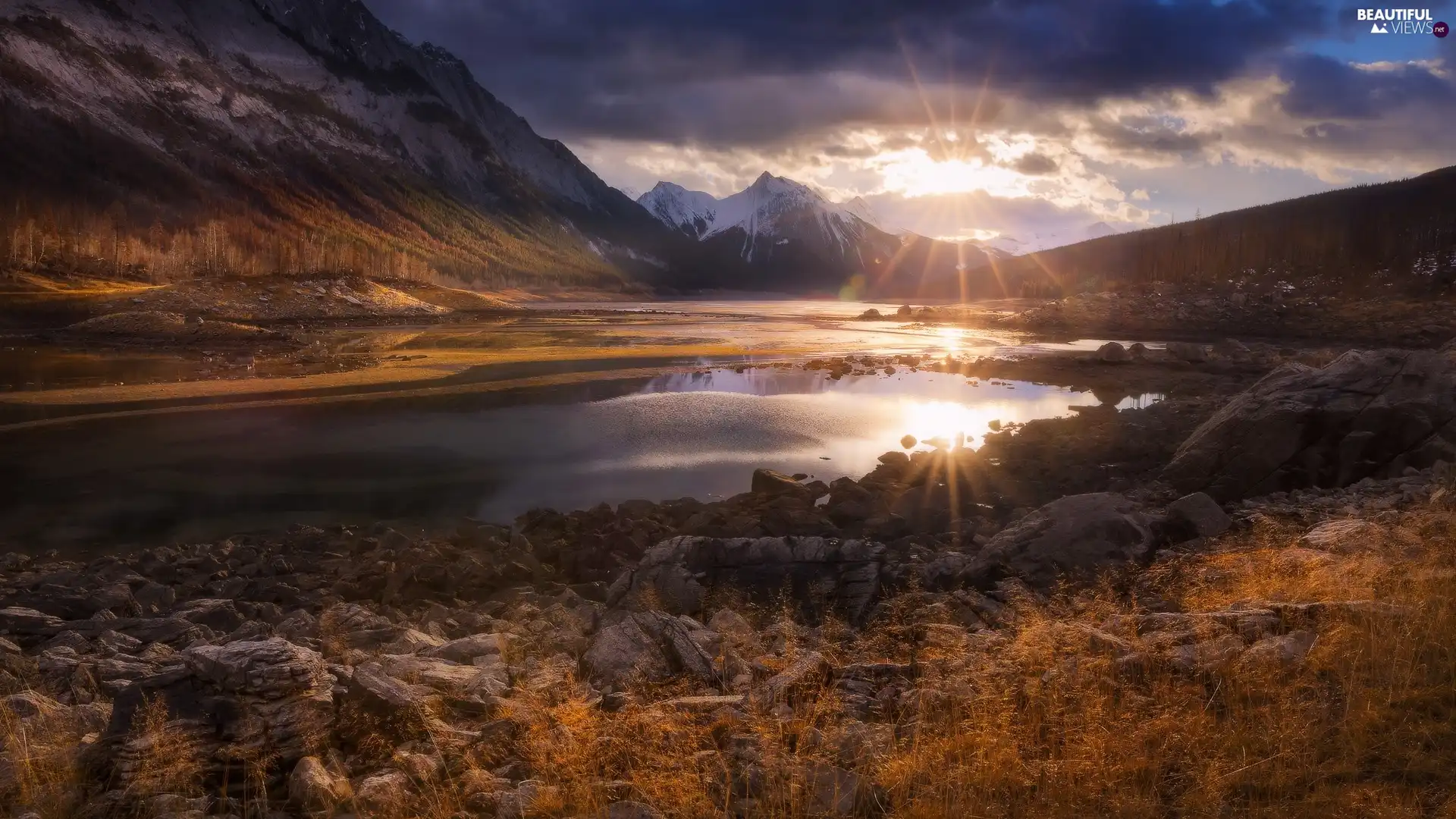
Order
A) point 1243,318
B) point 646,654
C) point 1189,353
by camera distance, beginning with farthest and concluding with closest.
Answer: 1. point 1243,318
2. point 1189,353
3. point 646,654

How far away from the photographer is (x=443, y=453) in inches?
1053

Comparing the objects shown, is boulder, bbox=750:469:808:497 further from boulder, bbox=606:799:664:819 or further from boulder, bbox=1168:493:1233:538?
boulder, bbox=606:799:664:819

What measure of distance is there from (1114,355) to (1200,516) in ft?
142

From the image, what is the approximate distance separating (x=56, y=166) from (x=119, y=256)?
56.7 m

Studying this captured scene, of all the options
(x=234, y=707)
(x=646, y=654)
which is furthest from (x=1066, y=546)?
(x=234, y=707)

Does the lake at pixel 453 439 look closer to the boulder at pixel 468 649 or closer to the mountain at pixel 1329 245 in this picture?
the boulder at pixel 468 649

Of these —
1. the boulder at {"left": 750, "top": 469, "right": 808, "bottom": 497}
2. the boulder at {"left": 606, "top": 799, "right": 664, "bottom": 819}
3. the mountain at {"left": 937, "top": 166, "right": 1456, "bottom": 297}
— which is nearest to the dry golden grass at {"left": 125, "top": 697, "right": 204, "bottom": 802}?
the boulder at {"left": 606, "top": 799, "right": 664, "bottom": 819}

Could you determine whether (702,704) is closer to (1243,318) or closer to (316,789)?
(316,789)

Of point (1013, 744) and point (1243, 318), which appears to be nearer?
point (1013, 744)

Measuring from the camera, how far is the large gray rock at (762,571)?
12414 millimetres

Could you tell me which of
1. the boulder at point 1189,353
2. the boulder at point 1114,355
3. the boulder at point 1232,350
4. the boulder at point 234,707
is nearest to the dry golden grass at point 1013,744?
the boulder at point 234,707

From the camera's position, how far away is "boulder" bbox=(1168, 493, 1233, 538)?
1333cm

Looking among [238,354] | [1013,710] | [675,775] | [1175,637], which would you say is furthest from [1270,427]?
[238,354]

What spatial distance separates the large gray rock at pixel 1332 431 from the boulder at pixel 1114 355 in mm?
34015
